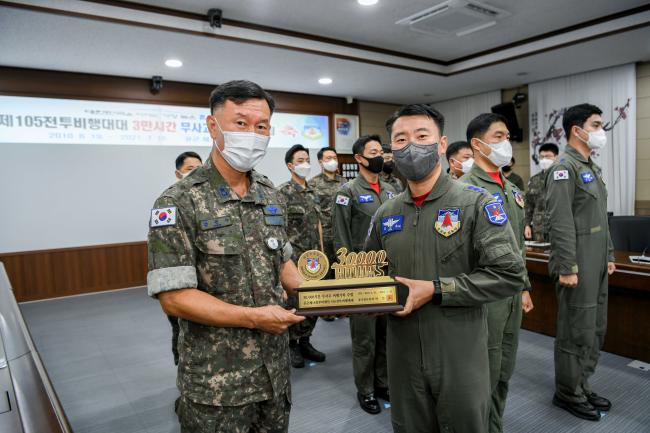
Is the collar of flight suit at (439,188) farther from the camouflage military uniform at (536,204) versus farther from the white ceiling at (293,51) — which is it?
the camouflage military uniform at (536,204)

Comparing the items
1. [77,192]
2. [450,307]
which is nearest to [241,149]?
[450,307]

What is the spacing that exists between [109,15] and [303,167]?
7.36ft

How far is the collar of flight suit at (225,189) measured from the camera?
1325 millimetres

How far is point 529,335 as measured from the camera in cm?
396

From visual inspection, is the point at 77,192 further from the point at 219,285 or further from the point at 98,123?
the point at 219,285

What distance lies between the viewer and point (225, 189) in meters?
1.34

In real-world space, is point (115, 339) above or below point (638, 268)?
below

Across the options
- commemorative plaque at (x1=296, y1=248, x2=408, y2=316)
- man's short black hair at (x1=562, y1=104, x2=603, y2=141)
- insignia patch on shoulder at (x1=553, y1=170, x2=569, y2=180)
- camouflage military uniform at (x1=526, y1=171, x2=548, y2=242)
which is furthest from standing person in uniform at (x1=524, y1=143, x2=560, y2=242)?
commemorative plaque at (x1=296, y1=248, x2=408, y2=316)

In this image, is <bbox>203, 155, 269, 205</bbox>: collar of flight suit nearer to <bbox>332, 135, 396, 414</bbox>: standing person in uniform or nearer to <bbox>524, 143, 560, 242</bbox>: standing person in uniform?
<bbox>332, 135, 396, 414</bbox>: standing person in uniform

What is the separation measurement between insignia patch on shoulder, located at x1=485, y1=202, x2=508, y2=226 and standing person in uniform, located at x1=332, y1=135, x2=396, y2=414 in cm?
140

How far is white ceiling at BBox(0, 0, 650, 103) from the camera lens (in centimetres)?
423

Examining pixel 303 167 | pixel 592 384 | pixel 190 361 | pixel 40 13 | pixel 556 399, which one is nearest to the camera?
pixel 190 361

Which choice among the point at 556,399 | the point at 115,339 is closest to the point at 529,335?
the point at 556,399

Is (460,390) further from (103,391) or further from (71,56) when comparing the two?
(71,56)
